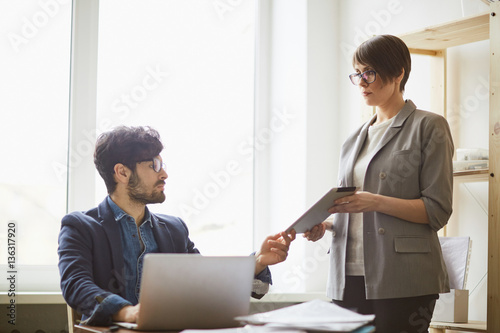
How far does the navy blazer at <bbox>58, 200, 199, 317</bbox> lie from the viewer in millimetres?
1484

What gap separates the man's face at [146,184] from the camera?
187 centimetres

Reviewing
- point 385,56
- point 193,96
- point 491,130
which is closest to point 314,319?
point 385,56

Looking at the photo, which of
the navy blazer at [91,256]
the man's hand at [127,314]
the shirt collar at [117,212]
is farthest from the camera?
the shirt collar at [117,212]

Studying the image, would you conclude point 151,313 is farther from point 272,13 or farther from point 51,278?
point 272,13

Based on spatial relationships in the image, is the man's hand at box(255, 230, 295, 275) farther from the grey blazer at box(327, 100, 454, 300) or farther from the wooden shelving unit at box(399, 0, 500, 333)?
the wooden shelving unit at box(399, 0, 500, 333)

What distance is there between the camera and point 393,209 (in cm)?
183

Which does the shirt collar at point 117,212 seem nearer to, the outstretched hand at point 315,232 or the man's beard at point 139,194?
the man's beard at point 139,194

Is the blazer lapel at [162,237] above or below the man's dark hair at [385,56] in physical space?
below

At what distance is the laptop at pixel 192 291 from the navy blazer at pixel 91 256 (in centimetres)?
21

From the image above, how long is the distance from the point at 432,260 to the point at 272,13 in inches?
87.9

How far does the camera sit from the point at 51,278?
305 cm

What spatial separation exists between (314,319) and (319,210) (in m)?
0.63

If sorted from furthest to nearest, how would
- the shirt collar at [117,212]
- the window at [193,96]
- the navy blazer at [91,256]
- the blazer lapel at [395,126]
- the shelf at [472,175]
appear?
the window at [193,96]
the shelf at [472,175]
the blazer lapel at [395,126]
the shirt collar at [117,212]
the navy blazer at [91,256]

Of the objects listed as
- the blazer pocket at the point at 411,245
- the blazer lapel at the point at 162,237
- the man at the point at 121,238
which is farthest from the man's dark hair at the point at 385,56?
the blazer lapel at the point at 162,237
